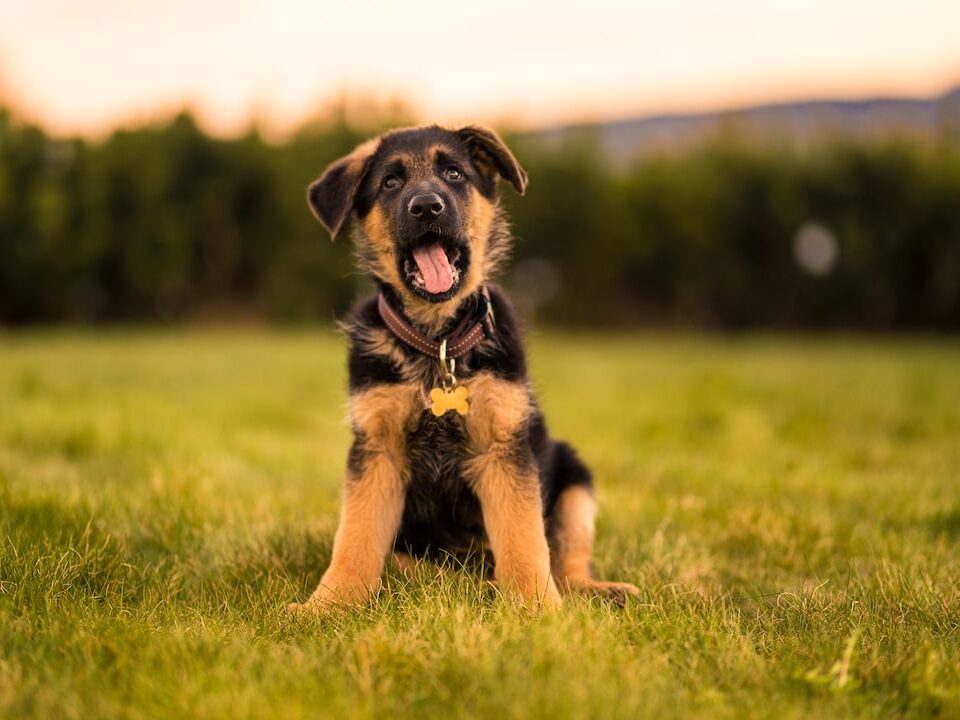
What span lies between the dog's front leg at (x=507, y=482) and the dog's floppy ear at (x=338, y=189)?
1093 millimetres

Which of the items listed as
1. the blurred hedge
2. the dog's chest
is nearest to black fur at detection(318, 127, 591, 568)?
the dog's chest

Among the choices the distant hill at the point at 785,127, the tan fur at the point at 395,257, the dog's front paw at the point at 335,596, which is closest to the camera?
the dog's front paw at the point at 335,596

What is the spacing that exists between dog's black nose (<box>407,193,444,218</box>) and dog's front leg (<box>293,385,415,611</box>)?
78 centimetres

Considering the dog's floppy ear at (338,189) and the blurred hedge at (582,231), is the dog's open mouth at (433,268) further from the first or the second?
the blurred hedge at (582,231)

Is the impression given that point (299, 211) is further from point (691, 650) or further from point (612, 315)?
point (691, 650)

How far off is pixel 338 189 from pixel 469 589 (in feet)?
6.67

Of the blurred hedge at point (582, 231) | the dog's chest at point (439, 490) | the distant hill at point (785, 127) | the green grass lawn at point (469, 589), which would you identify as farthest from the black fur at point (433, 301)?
the distant hill at point (785, 127)

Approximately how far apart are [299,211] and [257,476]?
3218 cm

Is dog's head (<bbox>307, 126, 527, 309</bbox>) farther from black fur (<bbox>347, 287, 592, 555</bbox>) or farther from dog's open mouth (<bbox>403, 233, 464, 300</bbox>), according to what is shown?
black fur (<bbox>347, 287, 592, 555</bbox>)

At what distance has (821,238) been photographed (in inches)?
1459

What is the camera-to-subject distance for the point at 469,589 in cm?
383

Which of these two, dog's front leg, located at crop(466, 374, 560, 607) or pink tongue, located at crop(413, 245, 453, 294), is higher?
pink tongue, located at crop(413, 245, 453, 294)

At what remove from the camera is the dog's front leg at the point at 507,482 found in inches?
157

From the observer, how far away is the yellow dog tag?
407cm
